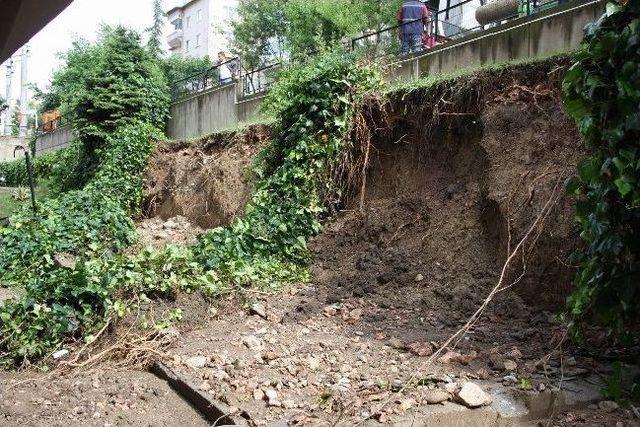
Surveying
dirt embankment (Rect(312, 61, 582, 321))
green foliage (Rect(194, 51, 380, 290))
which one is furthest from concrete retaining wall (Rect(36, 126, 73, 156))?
dirt embankment (Rect(312, 61, 582, 321))

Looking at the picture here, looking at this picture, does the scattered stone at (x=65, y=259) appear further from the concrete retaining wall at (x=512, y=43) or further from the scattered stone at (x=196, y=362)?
the concrete retaining wall at (x=512, y=43)

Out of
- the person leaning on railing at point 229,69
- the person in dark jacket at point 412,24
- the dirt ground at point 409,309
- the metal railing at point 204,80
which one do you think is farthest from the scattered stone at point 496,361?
the metal railing at point 204,80

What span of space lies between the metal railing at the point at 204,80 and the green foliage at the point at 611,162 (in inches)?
532

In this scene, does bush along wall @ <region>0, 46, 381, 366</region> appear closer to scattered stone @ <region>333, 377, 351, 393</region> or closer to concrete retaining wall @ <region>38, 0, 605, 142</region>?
concrete retaining wall @ <region>38, 0, 605, 142</region>

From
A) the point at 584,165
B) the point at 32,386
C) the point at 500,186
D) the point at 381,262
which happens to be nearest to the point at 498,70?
the point at 500,186

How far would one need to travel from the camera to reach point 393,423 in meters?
3.92

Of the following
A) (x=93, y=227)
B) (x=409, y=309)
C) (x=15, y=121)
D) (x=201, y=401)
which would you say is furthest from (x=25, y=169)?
(x=15, y=121)

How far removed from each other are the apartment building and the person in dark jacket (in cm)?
3304

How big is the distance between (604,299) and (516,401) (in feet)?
3.75

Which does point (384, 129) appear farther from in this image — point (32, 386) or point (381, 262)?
point (32, 386)

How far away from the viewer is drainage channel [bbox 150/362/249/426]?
435 centimetres

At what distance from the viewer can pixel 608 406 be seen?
4242 millimetres

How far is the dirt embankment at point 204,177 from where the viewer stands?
10.9 metres

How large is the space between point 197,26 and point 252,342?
4623cm
